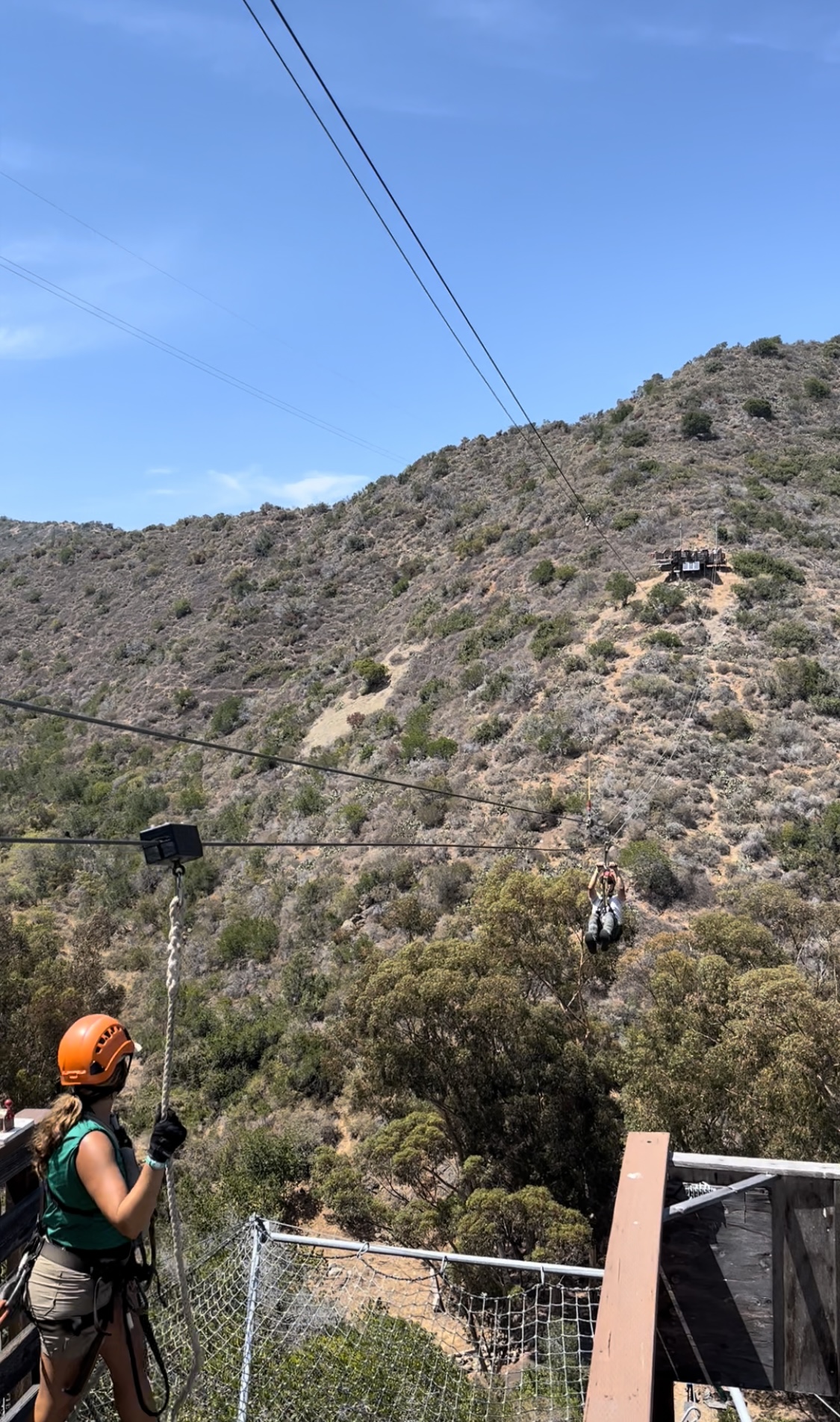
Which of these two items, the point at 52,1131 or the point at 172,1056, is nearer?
the point at 52,1131

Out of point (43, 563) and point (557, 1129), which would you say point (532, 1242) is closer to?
point (557, 1129)

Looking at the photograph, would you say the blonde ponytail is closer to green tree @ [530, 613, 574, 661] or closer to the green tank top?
the green tank top

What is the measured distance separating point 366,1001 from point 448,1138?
245 cm

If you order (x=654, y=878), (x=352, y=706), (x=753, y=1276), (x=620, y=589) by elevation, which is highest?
(x=620, y=589)

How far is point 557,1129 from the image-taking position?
13891 millimetres

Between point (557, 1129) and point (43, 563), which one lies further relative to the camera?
point (43, 563)

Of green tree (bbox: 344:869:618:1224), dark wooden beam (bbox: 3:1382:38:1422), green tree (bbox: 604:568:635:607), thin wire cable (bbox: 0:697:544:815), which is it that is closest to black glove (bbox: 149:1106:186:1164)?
dark wooden beam (bbox: 3:1382:38:1422)

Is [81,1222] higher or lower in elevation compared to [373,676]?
lower

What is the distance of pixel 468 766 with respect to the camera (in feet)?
86.0

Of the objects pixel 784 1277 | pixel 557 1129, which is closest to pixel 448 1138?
pixel 557 1129

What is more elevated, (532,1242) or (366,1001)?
(366,1001)

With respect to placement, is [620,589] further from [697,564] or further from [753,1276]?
[753,1276]

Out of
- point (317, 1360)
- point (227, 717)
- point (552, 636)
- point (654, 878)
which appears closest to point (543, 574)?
point (552, 636)

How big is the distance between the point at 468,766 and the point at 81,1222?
23587 millimetres
